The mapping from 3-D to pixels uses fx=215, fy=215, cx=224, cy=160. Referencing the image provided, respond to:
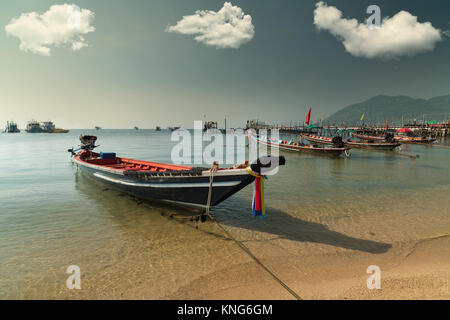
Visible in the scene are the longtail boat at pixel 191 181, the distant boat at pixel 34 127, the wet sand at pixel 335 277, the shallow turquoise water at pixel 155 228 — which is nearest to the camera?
the wet sand at pixel 335 277

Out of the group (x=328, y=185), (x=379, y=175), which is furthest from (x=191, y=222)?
(x=379, y=175)

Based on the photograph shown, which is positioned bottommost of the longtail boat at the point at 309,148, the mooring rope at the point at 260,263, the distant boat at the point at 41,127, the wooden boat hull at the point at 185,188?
the mooring rope at the point at 260,263

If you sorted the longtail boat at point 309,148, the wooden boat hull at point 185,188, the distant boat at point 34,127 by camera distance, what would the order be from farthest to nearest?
the distant boat at point 34,127
the longtail boat at point 309,148
the wooden boat hull at point 185,188

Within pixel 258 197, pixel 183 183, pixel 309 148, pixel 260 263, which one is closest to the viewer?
pixel 260 263

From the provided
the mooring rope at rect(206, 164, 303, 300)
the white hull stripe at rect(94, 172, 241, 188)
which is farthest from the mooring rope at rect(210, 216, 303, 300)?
the white hull stripe at rect(94, 172, 241, 188)

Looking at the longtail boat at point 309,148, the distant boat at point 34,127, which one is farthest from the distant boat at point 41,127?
the longtail boat at point 309,148

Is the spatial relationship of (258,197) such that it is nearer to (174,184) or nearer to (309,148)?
(174,184)

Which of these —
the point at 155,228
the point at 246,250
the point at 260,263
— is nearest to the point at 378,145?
the point at 246,250

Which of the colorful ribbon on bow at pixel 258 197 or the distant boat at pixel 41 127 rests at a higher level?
the distant boat at pixel 41 127

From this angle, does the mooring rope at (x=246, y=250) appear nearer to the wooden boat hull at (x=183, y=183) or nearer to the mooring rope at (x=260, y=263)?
the mooring rope at (x=260, y=263)

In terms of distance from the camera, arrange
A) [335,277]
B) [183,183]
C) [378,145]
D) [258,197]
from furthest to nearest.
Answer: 1. [378,145]
2. [183,183]
3. [258,197]
4. [335,277]

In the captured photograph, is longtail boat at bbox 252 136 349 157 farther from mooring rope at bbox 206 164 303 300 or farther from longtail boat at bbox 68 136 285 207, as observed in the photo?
mooring rope at bbox 206 164 303 300

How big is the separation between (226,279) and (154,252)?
249 cm
